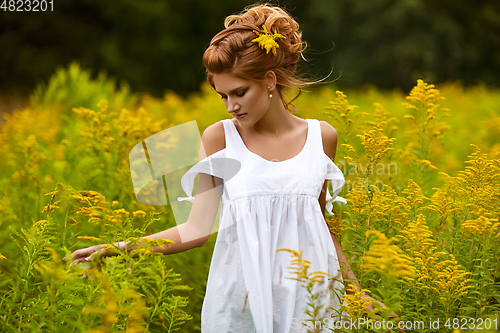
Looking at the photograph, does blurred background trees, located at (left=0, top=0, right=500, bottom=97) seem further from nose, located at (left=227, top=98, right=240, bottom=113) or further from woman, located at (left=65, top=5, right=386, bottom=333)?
nose, located at (left=227, top=98, right=240, bottom=113)

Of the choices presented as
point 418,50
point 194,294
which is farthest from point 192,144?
point 418,50

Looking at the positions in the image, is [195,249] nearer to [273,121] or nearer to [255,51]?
[273,121]

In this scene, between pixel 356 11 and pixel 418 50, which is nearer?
pixel 418 50

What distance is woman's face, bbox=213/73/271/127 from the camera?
4.85 feet

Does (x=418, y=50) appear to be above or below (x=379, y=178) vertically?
above

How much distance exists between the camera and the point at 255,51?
151 cm

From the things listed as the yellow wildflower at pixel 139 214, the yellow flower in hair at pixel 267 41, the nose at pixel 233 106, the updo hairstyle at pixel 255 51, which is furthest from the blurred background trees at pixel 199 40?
the yellow wildflower at pixel 139 214

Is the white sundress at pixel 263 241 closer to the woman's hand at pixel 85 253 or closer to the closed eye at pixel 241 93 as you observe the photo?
the closed eye at pixel 241 93

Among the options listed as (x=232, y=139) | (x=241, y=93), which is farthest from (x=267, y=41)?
(x=232, y=139)

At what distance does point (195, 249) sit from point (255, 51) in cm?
132

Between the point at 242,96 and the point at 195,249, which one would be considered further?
the point at 195,249

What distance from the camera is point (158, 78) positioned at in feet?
53.5

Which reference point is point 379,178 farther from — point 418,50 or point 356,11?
point 356,11

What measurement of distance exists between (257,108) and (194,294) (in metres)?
1.34
